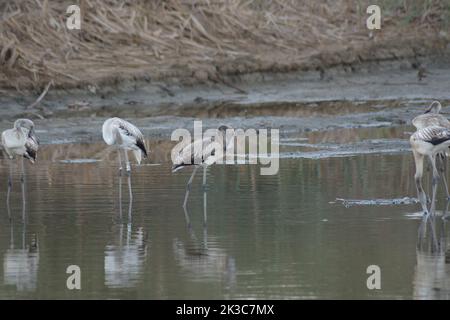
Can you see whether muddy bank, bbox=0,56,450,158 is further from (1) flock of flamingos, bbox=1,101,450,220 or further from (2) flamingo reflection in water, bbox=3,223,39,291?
(2) flamingo reflection in water, bbox=3,223,39,291

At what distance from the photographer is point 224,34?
21953 millimetres

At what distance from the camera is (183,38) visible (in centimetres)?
2150

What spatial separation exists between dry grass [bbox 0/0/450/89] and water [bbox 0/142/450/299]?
546 centimetres

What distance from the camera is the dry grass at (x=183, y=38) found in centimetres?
2006

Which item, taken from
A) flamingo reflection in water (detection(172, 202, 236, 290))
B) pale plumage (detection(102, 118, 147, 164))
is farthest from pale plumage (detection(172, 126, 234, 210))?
flamingo reflection in water (detection(172, 202, 236, 290))

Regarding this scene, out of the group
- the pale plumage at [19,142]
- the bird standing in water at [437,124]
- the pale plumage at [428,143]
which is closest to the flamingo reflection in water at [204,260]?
the pale plumage at [428,143]

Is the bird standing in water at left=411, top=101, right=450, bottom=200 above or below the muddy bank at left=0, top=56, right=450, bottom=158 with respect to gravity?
below

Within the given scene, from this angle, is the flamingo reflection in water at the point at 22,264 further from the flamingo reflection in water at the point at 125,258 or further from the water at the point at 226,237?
the flamingo reflection in water at the point at 125,258

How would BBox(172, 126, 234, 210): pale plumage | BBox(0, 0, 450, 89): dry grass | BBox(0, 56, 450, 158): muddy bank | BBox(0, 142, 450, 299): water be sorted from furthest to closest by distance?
BBox(0, 0, 450, 89): dry grass
BBox(0, 56, 450, 158): muddy bank
BBox(172, 126, 234, 210): pale plumage
BBox(0, 142, 450, 299): water

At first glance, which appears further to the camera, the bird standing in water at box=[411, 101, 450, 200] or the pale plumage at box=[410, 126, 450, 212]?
the bird standing in water at box=[411, 101, 450, 200]

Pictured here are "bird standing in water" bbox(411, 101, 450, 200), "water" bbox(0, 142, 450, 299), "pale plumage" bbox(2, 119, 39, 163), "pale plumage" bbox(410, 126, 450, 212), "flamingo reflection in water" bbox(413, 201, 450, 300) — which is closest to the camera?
"flamingo reflection in water" bbox(413, 201, 450, 300)

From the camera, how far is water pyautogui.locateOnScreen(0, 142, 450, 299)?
28.4 ft

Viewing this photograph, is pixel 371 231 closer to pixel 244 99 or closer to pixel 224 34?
pixel 244 99

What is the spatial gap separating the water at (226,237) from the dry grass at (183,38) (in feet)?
17.9
